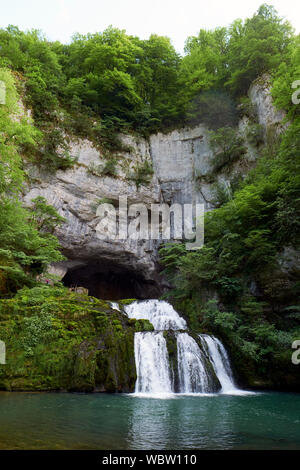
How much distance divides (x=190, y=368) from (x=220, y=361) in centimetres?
156

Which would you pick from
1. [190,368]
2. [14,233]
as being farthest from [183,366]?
[14,233]

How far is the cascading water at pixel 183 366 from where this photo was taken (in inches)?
334

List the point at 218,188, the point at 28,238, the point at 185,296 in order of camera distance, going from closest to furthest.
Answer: the point at 28,238, the point at 185,296, the point at 218,188

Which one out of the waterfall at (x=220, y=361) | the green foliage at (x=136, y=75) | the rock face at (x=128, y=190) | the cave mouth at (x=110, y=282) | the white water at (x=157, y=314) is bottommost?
the waterfall at (x=220, y=361)

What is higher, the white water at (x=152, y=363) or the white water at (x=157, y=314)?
the white water at (x=157, y=314)

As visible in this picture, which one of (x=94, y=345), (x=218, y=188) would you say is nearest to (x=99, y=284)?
(x=218, y=188)

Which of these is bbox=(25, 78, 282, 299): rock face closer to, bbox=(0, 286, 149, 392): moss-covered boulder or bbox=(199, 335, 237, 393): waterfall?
bbox=(0, 286, 149, 392): moss-covered boulder

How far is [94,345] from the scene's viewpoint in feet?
28.1

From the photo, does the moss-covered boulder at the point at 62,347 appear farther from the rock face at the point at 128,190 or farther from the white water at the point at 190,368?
the rock face at the point at 128,190

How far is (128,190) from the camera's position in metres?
18.7

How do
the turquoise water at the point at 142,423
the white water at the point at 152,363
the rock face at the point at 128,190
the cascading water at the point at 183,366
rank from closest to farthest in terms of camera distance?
the turquoise water at the point at 142,423
the white water at the point at 152,363
the cascading water at the point at 183,366
the rock face at the point at 128,190

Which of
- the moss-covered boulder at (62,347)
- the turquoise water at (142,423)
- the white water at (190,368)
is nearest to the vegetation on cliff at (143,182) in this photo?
the moss-covered boulder at (62,347)

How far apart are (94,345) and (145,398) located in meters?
2.21
